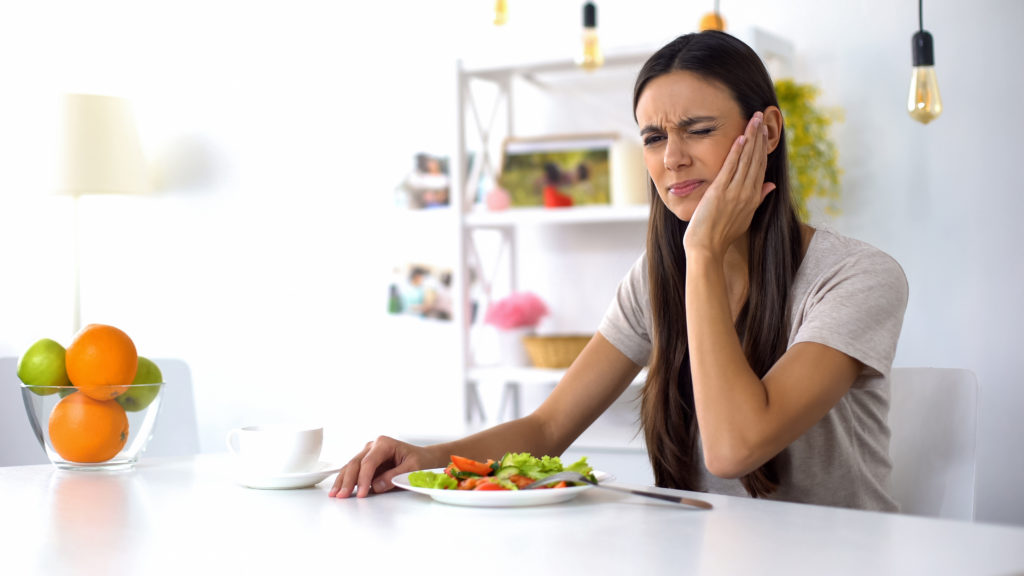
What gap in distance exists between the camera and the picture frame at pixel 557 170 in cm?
268

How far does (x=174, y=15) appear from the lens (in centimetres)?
361

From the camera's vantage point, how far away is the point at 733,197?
4.53 feet

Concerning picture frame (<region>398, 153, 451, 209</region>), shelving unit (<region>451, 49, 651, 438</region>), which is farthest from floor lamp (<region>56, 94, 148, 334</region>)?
shelving unit (<region>451, 49, 651, 438</region>)

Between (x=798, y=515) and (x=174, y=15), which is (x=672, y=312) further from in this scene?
(x=174, y=15)

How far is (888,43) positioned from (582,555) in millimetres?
2151

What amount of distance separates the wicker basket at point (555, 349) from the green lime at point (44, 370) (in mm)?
1494

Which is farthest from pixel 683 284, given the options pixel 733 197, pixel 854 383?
pixel 854 383

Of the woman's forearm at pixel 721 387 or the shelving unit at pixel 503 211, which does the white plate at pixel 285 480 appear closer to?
the woman's forearm at pixel 721 387

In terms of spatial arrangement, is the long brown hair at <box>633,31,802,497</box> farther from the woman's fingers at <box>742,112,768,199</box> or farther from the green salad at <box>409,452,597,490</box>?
the green salad at <box>409,452,597,490</box>

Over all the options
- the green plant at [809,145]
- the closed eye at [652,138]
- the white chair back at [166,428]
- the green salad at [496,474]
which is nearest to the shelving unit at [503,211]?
the green plant at [809,145]

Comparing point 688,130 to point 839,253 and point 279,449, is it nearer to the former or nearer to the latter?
point 839,253

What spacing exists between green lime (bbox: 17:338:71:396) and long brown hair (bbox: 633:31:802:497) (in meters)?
0.82

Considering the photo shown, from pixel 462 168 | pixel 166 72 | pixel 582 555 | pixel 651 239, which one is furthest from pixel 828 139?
pixel 166 72

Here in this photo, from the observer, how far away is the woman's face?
4.65ft
